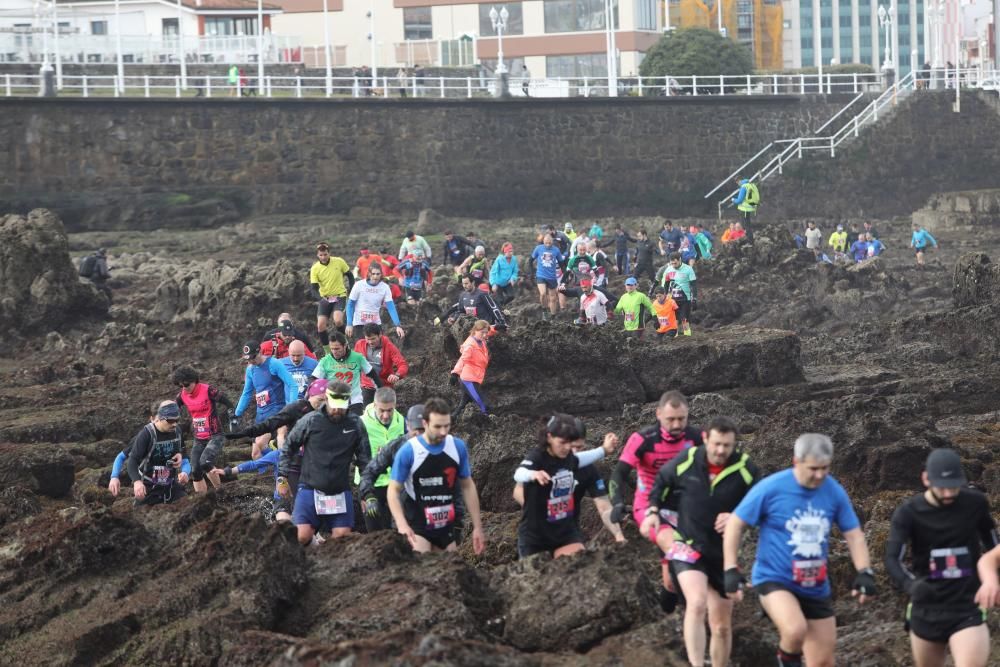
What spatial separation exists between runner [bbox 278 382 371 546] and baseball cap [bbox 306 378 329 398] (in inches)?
50.5

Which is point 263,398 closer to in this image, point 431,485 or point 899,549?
point 431,485

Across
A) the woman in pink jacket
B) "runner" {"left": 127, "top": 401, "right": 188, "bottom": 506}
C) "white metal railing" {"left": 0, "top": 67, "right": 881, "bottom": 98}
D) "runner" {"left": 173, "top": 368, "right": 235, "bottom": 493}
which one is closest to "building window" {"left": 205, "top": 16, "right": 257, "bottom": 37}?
"white metal railing" {"left": 0, "top": 67, "right": 881, "bottom": 98}

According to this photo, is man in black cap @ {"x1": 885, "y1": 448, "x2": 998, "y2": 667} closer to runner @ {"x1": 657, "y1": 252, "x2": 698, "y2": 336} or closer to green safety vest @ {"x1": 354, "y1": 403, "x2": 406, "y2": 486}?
green safety vest @ {"x1": 354, "y1": 403, "x2": 406, "y2": 486}

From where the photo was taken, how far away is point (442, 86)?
159 feet

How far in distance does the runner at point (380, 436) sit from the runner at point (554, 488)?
136cm

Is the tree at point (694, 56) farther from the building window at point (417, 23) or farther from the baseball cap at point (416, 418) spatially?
the baseball cap at point (416, 418)

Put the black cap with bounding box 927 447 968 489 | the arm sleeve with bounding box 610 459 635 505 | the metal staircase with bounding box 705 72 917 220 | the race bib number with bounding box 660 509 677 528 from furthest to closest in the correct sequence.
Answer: the metal staircase with bounding box 705 72 917 220 → the arm sleeve with bounding box 610 459 635 505 → the race bib number with bounding box 660 509 677 528 → the black cap with bounding box 927 447 968 489

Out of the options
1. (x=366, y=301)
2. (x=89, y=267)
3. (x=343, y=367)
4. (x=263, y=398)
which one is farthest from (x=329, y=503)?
(x=89, y=267)

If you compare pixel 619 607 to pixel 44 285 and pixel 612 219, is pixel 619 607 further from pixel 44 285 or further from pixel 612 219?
pixel 612 219

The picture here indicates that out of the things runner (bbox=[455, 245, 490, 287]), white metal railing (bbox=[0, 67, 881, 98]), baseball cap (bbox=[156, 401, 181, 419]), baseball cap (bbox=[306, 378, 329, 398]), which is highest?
white metal railing (bbox=[0, 67, 881, 98])

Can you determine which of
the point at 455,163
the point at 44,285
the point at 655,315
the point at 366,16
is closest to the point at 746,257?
the point at 655,315

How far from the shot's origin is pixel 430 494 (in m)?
10.1

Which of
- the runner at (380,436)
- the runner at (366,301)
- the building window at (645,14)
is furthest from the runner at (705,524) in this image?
the building window at (645,14)

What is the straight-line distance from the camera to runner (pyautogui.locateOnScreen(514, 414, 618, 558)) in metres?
9.53
